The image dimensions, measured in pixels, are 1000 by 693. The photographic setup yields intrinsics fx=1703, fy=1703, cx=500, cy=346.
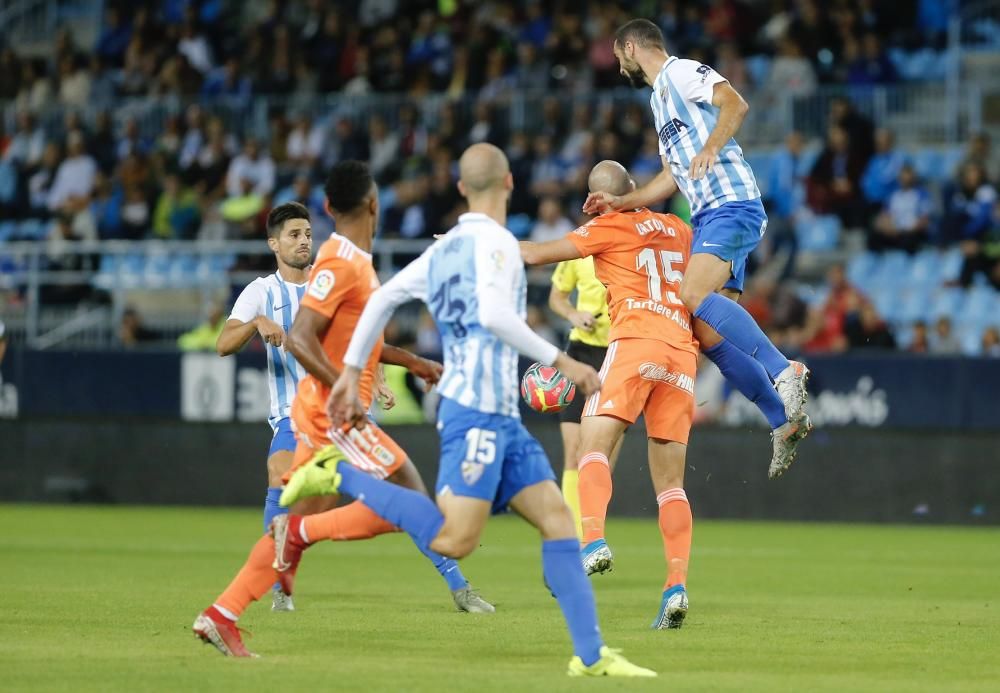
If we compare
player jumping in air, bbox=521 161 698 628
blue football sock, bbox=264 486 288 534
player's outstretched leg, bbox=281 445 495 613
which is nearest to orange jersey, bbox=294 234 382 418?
player's outstretched leg, bbox=281 445 495 613

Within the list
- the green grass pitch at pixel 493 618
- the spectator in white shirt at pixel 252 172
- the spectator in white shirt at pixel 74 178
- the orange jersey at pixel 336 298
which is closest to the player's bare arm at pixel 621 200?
the orange jersey at pixel 336 298

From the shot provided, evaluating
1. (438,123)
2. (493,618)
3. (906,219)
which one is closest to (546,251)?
(493,618)

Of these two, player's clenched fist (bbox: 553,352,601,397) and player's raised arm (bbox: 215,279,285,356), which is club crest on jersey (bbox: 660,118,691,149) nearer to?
player's raised arm (bbox: 215,279,285,356)

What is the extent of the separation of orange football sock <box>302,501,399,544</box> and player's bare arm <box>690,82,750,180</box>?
2718 millimetres

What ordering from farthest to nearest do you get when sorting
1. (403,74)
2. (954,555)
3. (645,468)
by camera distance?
(403,74)
(645,468)
(954,555)

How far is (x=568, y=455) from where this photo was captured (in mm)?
12039

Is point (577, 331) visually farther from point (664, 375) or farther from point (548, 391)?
point (664, 375)

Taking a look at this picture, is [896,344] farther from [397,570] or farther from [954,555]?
[397,570]

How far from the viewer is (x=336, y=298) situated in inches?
291

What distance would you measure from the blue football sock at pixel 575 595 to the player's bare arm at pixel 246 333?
9.02 ft

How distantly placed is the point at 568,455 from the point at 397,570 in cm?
149

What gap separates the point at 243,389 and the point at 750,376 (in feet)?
35.7

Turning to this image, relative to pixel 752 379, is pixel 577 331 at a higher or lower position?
higher

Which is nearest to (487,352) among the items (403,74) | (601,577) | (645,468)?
(601,577)
